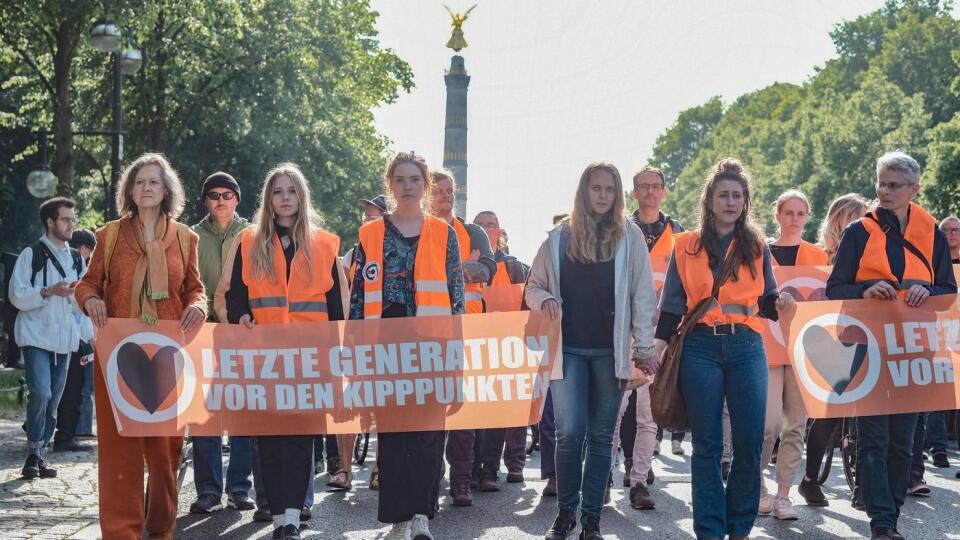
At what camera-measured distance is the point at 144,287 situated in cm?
716

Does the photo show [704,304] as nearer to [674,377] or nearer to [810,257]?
[674,377]

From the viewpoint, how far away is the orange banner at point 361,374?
24.7ft

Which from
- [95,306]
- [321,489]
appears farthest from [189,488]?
[95,306]

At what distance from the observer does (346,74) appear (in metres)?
39.6

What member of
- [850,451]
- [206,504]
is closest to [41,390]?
[206,504]

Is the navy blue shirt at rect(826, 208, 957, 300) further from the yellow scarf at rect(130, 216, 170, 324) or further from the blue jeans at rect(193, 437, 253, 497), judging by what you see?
the blue jeans at rect(193, 437, 253, 497)

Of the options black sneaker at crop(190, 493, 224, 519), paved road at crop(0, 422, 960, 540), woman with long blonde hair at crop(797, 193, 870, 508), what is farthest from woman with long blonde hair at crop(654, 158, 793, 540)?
black sneaker at crop(190, 493, 224, 519)

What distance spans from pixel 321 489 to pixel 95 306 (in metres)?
3.74

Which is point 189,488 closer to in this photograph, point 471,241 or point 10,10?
point 471,241

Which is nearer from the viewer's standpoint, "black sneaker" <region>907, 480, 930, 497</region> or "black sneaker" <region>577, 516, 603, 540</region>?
"black sneaker" <region>577, 516, 603, 540</region>

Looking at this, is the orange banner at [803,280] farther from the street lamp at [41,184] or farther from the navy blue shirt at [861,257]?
the street lamp at [41,184]

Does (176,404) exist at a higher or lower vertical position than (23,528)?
higher

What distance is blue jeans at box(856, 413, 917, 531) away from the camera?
7.45 metres

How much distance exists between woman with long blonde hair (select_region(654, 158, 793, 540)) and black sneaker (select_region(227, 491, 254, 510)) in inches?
125
